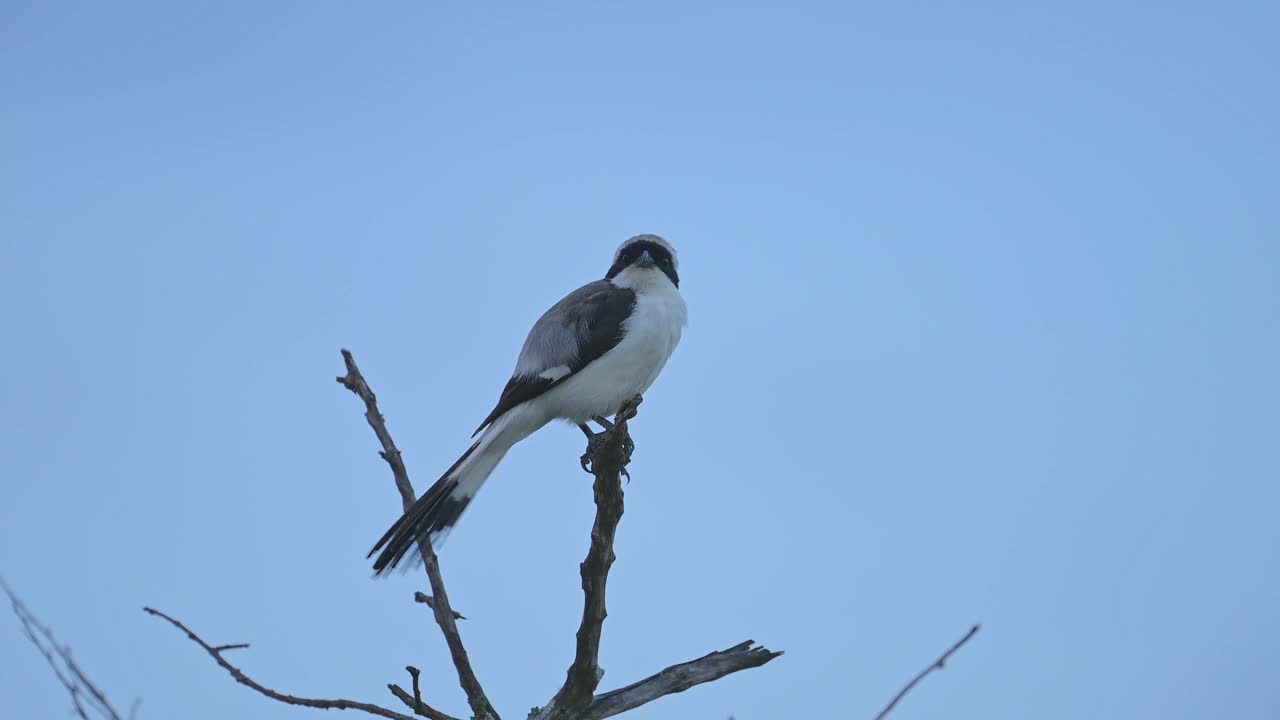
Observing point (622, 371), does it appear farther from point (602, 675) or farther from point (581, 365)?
point (602, 675)

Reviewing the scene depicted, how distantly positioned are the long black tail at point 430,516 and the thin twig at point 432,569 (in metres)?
0.10

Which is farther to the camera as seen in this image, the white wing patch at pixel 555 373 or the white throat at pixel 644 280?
the white throat at pixel 644 280

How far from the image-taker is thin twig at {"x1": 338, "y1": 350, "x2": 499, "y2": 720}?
393 cm

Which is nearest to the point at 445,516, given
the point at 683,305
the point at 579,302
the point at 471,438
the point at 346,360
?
the point at 471,438

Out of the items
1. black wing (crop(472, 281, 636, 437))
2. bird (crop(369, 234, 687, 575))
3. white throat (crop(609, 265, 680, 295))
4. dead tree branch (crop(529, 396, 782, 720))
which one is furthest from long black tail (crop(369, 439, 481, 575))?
white throat (crop(609, 265, 680, 295))

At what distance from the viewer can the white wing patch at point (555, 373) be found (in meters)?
5.96

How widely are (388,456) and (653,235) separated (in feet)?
12.0

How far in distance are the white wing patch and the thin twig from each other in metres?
1.65

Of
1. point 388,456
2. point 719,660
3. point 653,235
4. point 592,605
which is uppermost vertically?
point 653,235

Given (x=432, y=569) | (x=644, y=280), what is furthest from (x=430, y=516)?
(x=644, y=280)

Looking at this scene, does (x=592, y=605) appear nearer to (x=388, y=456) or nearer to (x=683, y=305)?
(x=388, y=456)

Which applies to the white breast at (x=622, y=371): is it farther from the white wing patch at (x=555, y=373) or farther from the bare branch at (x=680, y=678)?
the bare branch at (x=680, y=678)

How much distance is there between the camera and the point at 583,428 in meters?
6.38

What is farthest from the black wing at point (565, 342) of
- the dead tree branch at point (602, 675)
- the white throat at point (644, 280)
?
the dead tree branch at point (602, 675)
